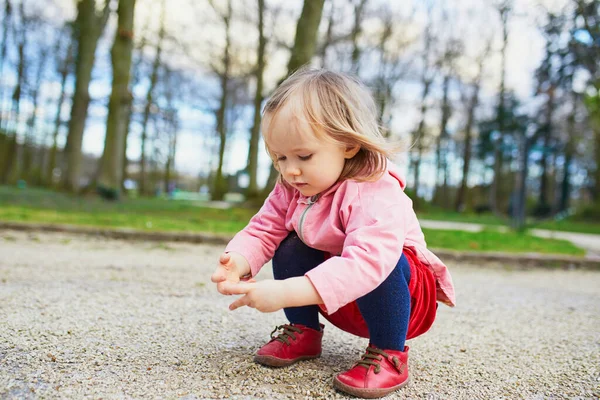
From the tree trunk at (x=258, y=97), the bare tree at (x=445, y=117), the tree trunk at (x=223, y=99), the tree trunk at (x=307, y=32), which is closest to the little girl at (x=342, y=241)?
the tree trunk at (x=307, y=32)

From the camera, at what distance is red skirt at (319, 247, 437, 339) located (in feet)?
5.15

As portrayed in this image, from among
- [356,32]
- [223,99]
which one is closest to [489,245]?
[356,32]

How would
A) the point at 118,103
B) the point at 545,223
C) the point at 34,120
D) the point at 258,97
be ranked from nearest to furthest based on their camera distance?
1. the point at 118,103
2. the point at 258,97
3. the point at 545,223
4. the point at 34,120

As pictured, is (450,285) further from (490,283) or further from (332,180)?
(490,283)

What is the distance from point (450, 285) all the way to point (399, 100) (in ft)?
65.6

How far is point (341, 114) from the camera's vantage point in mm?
1488

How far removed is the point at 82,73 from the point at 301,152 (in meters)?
13.2

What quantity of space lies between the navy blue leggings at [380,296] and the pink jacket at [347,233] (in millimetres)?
55

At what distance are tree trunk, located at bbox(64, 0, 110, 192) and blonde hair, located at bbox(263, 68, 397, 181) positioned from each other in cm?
1241

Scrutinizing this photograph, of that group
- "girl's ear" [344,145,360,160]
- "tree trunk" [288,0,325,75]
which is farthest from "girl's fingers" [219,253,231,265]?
"tree trunk" [288,0,325,75]

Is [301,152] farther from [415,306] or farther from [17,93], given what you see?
[17,93]

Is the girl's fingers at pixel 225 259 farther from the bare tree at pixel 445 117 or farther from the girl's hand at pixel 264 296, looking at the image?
the bare tree at pixel 445 117

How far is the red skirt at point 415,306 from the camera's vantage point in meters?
1.57

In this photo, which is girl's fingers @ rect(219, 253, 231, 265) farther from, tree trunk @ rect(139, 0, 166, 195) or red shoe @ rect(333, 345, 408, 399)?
tree trunk @ rect(139, 0, 166, 195)
